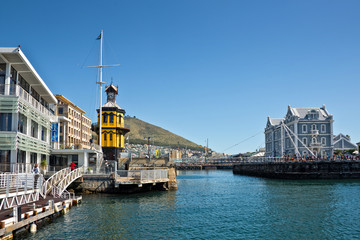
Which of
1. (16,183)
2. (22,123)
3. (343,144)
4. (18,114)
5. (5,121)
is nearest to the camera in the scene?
(16,183)

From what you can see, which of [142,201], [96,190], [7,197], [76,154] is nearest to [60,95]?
[76,154]

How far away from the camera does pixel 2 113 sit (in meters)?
30.2

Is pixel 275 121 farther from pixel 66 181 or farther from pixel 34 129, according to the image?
pixel 66 181

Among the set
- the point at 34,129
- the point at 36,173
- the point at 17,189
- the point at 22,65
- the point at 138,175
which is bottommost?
the point at 138,175

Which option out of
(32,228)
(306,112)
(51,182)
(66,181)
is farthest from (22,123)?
(306,112)

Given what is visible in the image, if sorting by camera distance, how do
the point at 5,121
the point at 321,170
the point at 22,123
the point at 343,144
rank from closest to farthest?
1. the point at 5,121
2. the point at 22,123
3. the point at 321,170
4. the point at 343,144

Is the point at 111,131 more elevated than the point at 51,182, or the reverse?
the point at 111,131

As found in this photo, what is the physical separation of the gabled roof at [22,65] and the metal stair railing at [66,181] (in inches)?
421

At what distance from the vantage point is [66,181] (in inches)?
1364

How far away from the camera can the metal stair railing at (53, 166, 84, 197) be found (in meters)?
30.6

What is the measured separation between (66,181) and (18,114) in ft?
26.9

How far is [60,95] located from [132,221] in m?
77.6

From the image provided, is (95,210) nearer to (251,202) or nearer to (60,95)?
(251,202)

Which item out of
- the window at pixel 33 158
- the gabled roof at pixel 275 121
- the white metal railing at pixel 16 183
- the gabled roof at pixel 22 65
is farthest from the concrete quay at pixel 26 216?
the gabled roof at pixel 275 121
